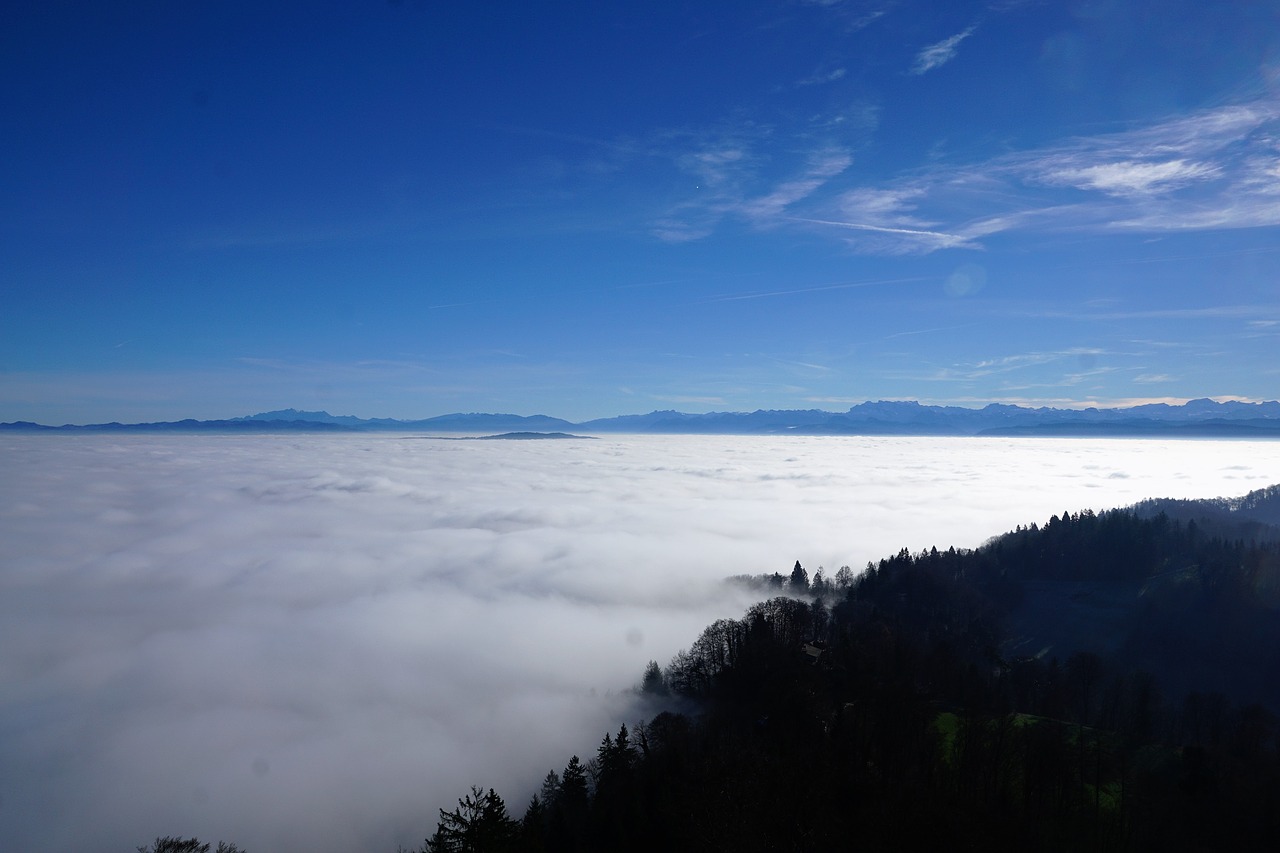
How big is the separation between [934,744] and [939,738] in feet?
8.38

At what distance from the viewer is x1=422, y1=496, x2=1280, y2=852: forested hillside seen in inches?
1307

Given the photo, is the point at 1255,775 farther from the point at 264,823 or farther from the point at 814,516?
the point at 814,516

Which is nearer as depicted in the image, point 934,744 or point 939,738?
point 934,744

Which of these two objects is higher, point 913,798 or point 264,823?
point 913,798

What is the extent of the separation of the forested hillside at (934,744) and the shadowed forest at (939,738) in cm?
19

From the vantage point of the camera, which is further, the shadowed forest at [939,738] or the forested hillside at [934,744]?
the shadowed forest at [939,738]

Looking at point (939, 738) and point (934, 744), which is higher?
point (934, 744)

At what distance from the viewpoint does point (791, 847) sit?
93.8ft

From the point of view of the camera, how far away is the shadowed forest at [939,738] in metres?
33.7

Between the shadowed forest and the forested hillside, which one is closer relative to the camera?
the forested hillside

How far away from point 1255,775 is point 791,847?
42941mm

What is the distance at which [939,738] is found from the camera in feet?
172

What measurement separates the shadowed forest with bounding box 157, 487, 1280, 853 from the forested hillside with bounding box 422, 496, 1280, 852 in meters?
0.19

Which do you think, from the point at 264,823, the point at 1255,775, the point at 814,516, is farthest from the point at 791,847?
the point at 814,516
